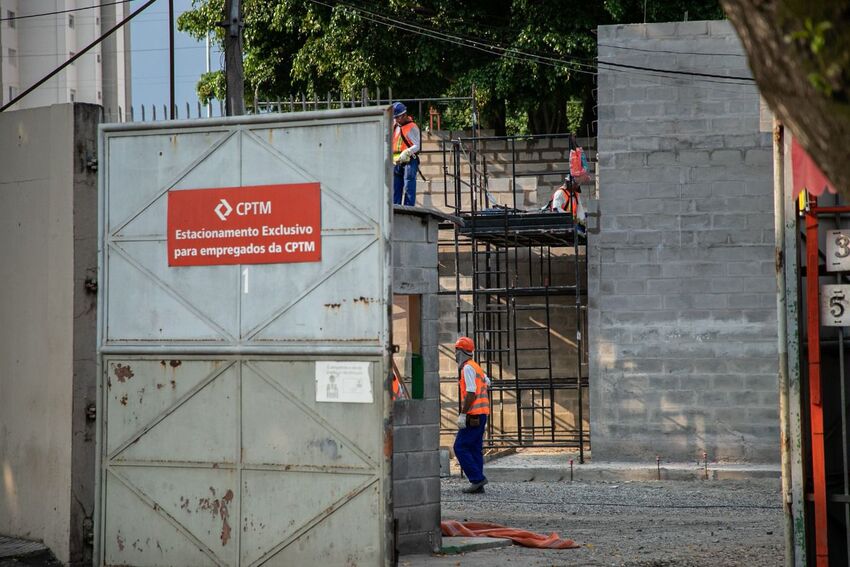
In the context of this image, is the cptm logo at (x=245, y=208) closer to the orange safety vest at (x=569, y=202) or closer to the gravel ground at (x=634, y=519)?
the gravel ground at (x=634, y=519)

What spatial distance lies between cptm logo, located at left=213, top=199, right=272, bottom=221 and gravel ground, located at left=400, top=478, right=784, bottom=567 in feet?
9.98

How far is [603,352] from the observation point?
57.8 ft

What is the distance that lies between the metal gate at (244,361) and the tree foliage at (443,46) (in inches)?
605

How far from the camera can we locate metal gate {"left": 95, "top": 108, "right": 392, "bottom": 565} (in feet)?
29.6

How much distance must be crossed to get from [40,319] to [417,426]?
3.19 metres

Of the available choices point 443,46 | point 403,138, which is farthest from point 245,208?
point 443,46

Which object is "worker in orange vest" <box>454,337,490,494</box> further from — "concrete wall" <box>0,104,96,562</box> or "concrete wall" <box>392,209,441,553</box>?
"concrete wall" <box>0,104,96,562</box>

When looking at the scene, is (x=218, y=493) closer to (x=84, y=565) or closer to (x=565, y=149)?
(x=84, y=565)

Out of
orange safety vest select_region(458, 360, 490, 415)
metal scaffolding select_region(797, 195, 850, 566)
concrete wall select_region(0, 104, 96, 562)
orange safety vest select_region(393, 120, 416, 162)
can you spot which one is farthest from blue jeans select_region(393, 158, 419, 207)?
metal scaffolding select_region(797, 195, 850, 566)

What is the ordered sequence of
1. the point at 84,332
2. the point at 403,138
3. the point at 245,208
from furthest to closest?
the point at 403,138 → the point at 84,332 → the point at 245,208

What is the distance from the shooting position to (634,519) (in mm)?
13164

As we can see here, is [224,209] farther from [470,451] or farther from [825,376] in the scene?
[470,451]

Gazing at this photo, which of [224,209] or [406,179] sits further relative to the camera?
[406,179]

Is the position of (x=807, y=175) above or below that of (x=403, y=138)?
below
